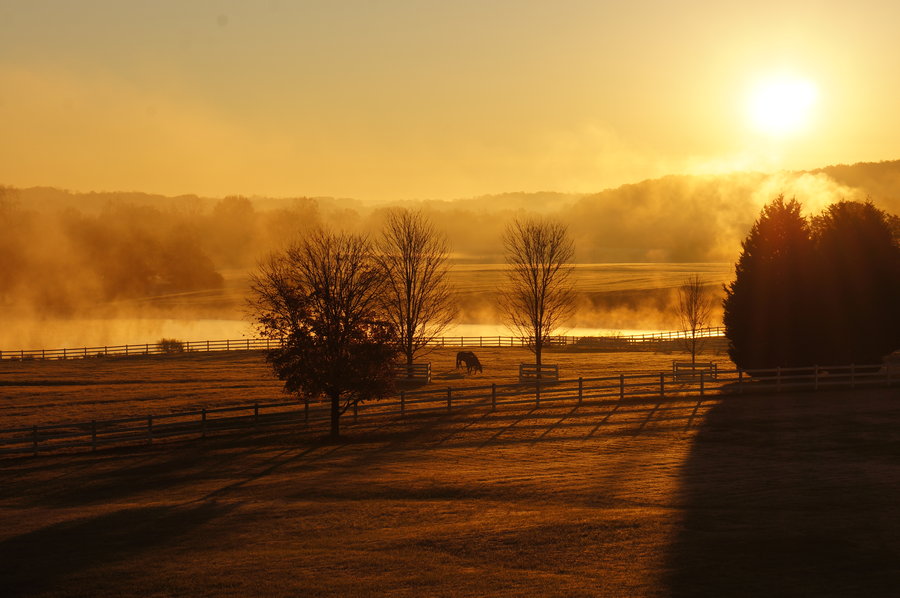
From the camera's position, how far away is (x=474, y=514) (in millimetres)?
19875

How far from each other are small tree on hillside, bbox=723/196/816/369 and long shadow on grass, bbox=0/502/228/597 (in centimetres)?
3133

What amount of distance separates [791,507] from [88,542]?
1493 cm

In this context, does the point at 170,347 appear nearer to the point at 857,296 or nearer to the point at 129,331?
the point at 129,331

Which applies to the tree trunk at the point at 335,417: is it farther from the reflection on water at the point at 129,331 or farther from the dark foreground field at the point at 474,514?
the reflection on water at the point at 129,331

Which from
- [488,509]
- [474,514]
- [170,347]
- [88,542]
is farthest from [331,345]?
[170,347]

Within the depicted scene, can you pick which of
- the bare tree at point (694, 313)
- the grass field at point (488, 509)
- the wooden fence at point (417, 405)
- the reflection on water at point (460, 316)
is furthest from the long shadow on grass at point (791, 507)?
the reflection on water at point (460, 316)

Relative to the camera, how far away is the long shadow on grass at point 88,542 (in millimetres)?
15812

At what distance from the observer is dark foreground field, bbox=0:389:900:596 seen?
15312mm

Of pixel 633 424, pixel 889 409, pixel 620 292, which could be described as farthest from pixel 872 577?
pixel 620 292

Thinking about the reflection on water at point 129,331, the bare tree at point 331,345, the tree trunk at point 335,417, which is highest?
the reflection on water at point 129,331

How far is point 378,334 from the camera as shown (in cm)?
3241

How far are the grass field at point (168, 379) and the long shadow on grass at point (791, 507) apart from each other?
2242 cm

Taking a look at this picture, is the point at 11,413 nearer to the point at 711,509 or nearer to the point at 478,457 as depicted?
the point at 478,457

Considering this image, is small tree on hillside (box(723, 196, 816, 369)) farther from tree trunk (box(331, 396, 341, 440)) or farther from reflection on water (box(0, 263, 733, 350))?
reflection on water (box(0, 263, 733, 350))
